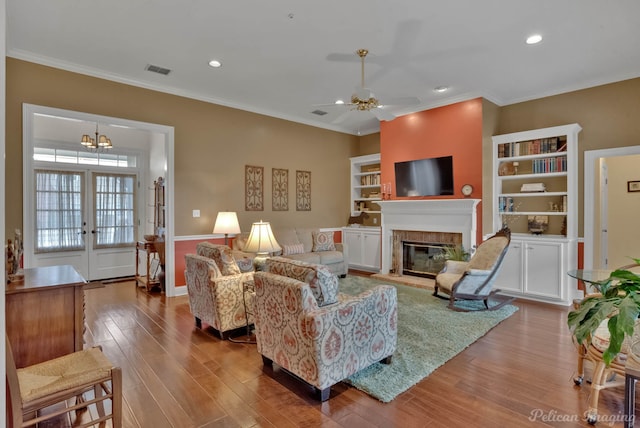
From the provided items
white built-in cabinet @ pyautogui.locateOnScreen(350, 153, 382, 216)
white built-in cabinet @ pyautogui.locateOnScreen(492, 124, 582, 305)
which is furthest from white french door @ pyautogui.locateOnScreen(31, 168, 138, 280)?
white built-in cabinet @ pyautogui.locateOnScreen(492, 124, 582, 305)

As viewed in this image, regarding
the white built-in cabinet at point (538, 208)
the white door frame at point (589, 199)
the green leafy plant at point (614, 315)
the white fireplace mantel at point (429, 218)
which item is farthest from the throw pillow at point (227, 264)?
the white door frame at point (589, 199)

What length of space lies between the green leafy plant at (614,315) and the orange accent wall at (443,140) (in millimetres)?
3738

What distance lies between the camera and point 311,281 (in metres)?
2.38

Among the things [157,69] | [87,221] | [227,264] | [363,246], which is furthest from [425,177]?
[87,221]

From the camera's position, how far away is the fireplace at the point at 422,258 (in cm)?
588

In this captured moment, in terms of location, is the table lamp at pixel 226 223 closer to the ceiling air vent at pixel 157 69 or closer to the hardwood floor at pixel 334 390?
the hardwood floor at pixel 334 390

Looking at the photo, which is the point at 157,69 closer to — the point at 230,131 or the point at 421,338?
the point at 230,131

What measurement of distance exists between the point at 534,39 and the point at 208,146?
455 centimetres

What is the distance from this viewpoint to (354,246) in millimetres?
7328

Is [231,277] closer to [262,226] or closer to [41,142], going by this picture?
[262,226]

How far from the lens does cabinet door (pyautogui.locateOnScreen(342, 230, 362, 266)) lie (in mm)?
7199

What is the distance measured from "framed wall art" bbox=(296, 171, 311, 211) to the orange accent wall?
1.53 meters

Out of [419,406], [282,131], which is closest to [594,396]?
[419,406]

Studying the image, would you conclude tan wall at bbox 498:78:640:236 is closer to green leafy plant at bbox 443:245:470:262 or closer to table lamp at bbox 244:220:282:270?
green leafy plant at bbox 443:245:470:262
